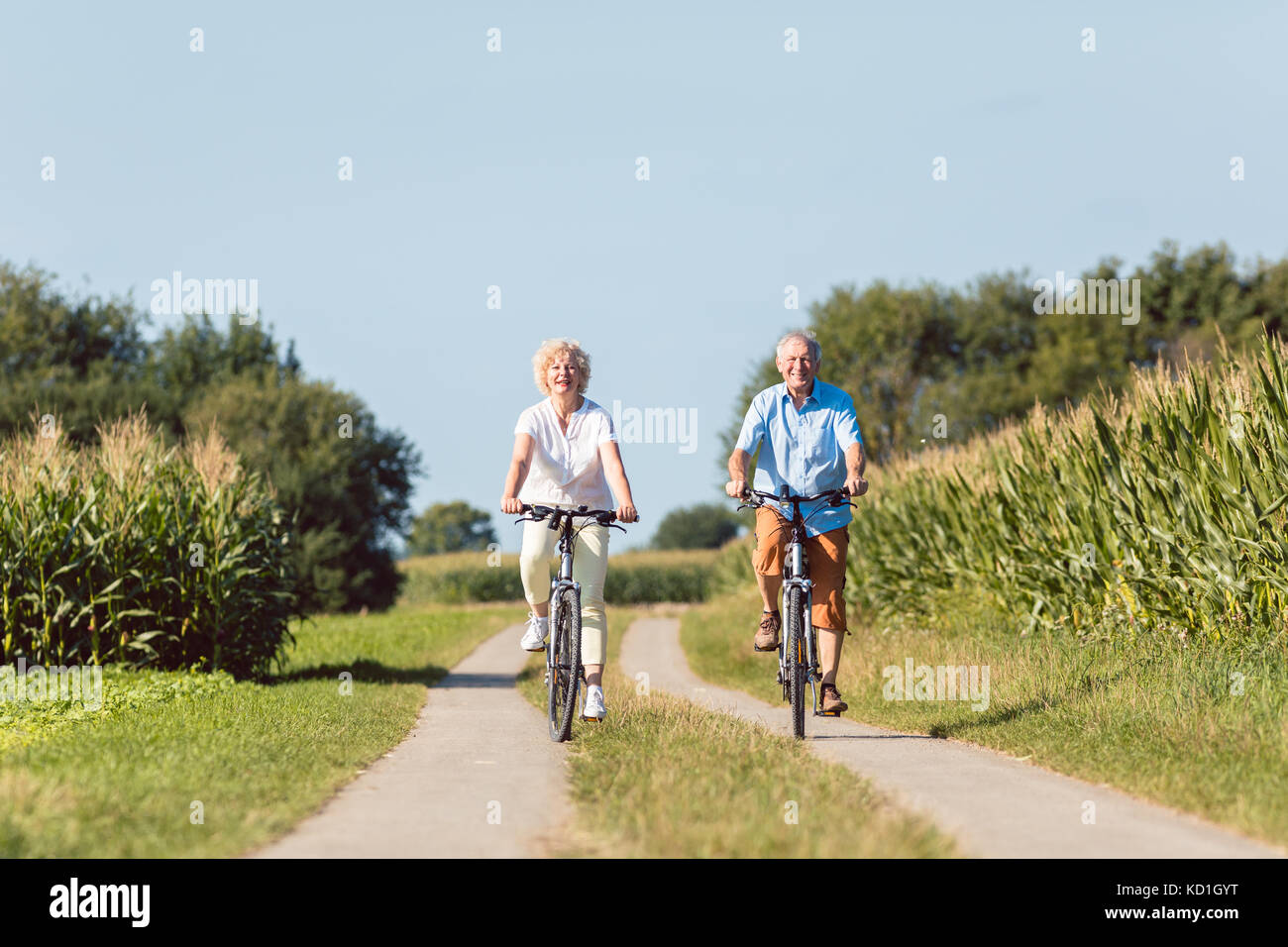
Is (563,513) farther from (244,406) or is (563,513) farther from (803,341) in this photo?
(244,406)

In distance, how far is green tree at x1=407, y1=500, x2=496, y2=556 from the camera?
424 ft

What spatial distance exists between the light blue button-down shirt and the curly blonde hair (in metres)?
1.16

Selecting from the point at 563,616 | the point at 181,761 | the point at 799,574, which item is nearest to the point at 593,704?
the point at 563,616

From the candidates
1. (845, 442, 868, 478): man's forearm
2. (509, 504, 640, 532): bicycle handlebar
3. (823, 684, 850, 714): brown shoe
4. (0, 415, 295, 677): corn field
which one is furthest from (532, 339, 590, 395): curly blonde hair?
(0, 415, 295, 677): corn field

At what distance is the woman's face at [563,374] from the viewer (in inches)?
309

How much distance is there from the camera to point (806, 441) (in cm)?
833

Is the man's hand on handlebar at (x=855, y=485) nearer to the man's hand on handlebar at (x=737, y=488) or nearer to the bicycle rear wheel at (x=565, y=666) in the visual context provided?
the man's hand on handlebar at (x=737, y=488)

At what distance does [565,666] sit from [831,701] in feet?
6.44

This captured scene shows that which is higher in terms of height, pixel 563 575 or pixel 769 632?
pixel 563 575

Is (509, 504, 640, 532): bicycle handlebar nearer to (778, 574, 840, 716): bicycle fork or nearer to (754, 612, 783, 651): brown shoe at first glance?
(778, 574, 840, 716): bicycle fork

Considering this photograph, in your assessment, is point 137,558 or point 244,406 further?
point 244,406

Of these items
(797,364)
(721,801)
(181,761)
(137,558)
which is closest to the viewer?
(721,801)

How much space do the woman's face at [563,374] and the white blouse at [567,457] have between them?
0.14 m
